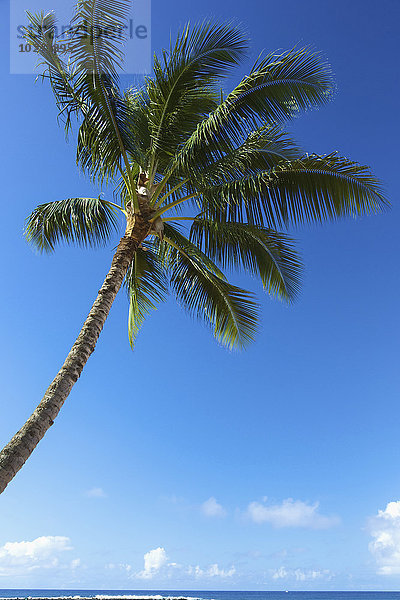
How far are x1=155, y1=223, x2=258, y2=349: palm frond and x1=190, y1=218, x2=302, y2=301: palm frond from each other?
1.30 feet

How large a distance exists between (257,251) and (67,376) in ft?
15.2

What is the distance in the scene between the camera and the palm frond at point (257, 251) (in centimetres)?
848

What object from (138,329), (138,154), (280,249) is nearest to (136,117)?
(138,154)

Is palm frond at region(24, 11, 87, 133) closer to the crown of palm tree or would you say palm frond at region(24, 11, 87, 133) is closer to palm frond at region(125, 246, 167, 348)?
the crown of palm tree

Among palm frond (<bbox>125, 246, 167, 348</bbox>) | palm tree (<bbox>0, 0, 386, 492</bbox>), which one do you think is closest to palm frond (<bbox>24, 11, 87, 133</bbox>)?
palm tree (<bbox>0, 0, 386, 492</bbox>)

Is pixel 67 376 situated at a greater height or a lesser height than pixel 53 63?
lesser

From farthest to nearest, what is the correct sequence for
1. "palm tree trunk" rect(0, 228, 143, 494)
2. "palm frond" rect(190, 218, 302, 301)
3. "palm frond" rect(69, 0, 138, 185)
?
"palm frond" rect(190, 218, 302, 301), "palm frond" rect(69, 0, 138, 185), "palm tree trunk" rect(0, 228, 143, 494)

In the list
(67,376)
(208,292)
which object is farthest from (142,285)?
(67,376)

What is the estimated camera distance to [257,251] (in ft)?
28.5

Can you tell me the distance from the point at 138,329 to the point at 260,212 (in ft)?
11.9

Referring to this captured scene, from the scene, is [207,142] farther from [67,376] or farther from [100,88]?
[67,376]

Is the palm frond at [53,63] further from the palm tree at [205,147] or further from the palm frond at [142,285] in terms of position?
the palm frond at [142,285]

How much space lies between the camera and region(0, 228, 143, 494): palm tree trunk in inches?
165

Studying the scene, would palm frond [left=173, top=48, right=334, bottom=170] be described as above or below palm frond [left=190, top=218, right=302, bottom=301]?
above
